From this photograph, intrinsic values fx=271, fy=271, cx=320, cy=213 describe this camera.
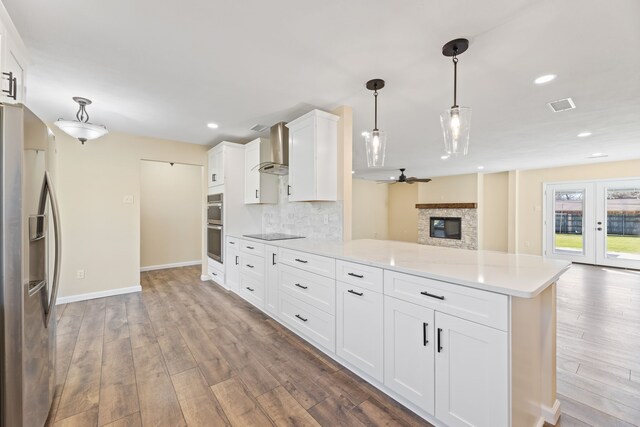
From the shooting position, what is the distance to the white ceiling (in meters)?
1.55

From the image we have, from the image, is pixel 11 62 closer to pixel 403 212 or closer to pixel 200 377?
pixel 200 377

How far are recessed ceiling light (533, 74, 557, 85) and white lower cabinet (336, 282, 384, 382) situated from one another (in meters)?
2.32

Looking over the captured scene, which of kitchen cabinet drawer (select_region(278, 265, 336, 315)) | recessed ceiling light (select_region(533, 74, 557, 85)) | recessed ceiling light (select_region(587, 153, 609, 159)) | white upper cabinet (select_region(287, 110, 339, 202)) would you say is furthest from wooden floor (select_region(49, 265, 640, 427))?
recessed ceiling light (select_region(587, 153, 609, 159))

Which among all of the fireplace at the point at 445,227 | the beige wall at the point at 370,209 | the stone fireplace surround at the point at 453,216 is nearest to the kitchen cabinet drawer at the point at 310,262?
the beige wall at the point at 370,209

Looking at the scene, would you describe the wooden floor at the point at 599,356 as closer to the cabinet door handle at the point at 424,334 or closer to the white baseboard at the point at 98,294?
the cabinet door handle at the point at 424,334

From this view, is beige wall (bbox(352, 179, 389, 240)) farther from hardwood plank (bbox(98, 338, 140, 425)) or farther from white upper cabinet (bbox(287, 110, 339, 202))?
hardwood plank (bbox(98, 338, 140, 425))

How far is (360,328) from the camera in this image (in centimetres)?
193

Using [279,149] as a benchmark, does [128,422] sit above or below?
below

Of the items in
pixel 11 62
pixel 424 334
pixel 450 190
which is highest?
pixel 11 62

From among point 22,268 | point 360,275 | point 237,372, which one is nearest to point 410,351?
point 360,275

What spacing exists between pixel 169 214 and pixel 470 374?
6.04 m

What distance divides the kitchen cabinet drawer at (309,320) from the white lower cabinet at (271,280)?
0.14 meters

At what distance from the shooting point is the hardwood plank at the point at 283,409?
5.17 feet

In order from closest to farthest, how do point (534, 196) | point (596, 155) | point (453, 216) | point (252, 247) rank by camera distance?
point (252, 247) → point (596, 155) → point (534, 196) → point (453, 216)
